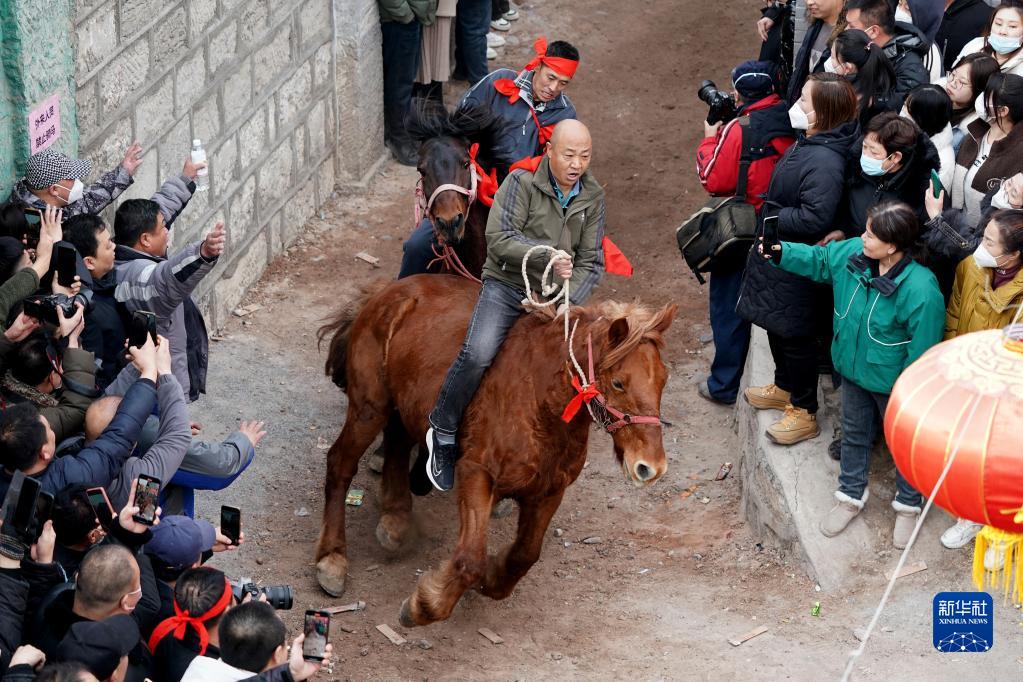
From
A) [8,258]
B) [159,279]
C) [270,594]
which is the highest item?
[8,258]

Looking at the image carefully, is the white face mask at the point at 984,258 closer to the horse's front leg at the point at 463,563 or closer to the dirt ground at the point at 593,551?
the dirt ground at the point at 593,551

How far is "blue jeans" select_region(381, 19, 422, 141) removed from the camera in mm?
12453

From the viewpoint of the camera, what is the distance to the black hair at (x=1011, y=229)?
643 cm

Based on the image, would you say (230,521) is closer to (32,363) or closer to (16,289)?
(32,363)

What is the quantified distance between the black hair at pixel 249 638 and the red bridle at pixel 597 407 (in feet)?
6.31

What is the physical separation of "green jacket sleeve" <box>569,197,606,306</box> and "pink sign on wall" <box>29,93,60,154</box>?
295cm

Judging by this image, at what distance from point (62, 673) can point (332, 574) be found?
3.17 m

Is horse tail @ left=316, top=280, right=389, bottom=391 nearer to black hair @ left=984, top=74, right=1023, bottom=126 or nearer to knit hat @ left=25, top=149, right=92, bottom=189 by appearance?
knit hat @ left=25, top=149, right=92, bottom=189

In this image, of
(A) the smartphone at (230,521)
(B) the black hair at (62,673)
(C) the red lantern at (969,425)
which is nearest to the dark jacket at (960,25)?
(C) the red lantern at (969,425)

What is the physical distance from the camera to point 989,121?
7242mm

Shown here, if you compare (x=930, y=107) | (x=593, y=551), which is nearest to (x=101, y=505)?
(x=593, y=551)

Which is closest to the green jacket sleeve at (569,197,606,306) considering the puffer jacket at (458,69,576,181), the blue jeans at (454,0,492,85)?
the puffer jacket at (458,69,576,181)

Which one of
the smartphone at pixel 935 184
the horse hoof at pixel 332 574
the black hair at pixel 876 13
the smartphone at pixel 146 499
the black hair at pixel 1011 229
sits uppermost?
the black hair at pixel 876 13

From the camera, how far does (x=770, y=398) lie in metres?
8.36
